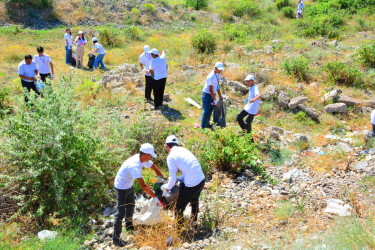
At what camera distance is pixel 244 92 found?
9586 millimetres

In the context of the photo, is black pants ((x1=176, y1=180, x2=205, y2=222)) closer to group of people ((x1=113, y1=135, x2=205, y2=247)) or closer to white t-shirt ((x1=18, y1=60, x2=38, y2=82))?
group of people ((x1=113, y1=135, x2=205, y2=247))

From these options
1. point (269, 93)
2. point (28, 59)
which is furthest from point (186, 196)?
point (269, 93)

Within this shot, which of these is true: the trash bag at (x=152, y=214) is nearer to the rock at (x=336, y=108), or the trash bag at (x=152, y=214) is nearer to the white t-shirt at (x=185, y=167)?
the white t-shirt at (x=185, y=167)

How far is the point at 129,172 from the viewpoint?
13.7 ft

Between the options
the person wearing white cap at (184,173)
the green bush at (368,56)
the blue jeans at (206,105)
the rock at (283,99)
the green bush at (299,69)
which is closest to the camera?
the person wearing white cap at (184,173)

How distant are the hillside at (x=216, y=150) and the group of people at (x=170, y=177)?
34 cm

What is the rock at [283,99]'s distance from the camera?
8.80 metres

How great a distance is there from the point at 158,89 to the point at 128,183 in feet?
13.7

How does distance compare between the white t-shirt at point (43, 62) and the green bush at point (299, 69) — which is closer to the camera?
the white t-shirt at point (43, 62)

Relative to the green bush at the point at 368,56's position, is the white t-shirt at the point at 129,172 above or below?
below

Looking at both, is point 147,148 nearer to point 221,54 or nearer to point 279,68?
point 279,68

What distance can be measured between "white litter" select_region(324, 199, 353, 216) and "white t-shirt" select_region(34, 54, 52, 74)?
22.8ft

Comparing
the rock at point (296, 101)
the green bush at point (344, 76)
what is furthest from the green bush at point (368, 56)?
the rock at point (296, 101)

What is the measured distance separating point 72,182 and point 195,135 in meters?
2.77
